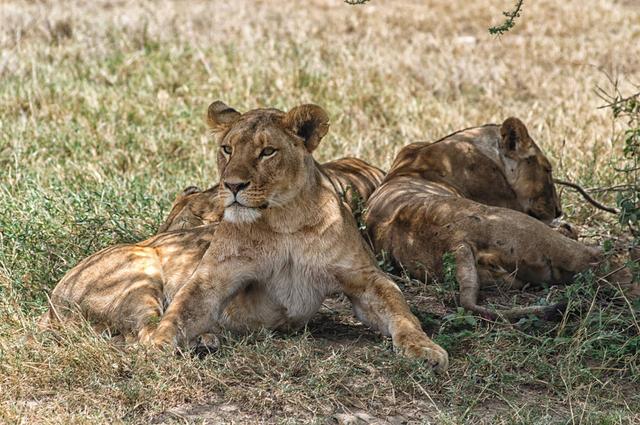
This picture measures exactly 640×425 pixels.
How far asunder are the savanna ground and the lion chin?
0.46 m

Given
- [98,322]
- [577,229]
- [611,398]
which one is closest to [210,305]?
[98,322]

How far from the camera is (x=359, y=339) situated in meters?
4.57

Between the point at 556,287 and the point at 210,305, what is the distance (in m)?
1.75

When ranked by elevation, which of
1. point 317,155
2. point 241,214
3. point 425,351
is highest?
point 241,214

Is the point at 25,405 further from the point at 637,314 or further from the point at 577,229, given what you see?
the point at 577,229

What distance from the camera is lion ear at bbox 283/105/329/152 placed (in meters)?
4.42

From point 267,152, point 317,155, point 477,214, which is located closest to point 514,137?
point 477,214

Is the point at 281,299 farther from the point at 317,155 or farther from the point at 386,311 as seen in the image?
the point at 317,155

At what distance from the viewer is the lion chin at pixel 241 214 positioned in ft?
13.8

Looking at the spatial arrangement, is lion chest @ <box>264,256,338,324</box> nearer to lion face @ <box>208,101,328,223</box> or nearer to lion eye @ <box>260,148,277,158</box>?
lion face @ <box>208,101,328,223</box>

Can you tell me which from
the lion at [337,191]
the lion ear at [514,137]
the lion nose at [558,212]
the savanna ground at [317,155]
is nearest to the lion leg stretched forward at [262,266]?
the savanna ground at [317,155]

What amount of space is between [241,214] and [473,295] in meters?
1.18

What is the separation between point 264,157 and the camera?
429 cm

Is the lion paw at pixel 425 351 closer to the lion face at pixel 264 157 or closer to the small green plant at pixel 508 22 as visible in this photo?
the lion face at pixel 264 157
